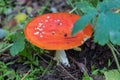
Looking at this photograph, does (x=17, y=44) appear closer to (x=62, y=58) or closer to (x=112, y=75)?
(x=62, y=58)

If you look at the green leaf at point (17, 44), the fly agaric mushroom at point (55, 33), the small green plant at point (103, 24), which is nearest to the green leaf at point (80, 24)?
the small green plant at point (103, 24)

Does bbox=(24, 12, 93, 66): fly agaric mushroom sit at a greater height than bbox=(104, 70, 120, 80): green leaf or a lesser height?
greater

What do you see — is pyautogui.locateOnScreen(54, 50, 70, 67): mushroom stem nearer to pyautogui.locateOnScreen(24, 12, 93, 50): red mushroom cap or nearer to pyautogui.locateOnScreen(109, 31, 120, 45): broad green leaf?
pyautogui.locateOnScreen(24, 12, 93, 50): red mushroom cap

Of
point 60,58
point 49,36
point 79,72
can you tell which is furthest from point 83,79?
point 49,36

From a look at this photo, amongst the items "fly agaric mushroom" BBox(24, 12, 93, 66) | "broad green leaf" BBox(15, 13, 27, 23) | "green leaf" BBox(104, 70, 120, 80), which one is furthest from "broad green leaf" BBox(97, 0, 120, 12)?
"broad green leaf" BBox(15, 13, 27, 23)

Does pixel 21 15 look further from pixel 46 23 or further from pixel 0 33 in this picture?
pixel 46 23

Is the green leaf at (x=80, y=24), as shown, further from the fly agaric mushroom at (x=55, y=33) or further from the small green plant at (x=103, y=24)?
the fly agaric mushroom at (x=55, y=33)
